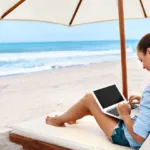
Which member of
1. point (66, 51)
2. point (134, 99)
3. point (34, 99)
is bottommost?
point (66, 51)

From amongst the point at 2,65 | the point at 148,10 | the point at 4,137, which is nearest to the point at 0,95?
the point at 4,137

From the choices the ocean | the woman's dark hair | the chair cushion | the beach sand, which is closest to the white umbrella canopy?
the chair cushion

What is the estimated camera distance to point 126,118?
6.21 feet

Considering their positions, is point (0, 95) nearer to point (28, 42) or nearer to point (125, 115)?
point (125, 115)

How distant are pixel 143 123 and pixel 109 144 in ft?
1.01

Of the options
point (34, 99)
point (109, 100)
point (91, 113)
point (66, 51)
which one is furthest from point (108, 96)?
point (66, 51)

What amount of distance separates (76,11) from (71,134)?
154 centimetres

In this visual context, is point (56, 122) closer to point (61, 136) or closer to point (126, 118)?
point (61, 136)

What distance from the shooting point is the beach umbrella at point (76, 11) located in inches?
113

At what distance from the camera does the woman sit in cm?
178

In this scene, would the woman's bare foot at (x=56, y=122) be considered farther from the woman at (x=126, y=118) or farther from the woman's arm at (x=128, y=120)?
the woman's arm at (x=128, y=120)

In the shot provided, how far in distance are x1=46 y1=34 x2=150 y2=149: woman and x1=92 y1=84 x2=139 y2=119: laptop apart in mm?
34

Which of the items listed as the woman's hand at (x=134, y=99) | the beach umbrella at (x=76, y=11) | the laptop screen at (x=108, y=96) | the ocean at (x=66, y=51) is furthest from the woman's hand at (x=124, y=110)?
the ocean at (x=66, y=51)

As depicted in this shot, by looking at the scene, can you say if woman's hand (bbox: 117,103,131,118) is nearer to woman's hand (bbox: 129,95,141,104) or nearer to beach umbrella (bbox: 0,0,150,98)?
woman's hand (bbox: 129,95,141,104)
